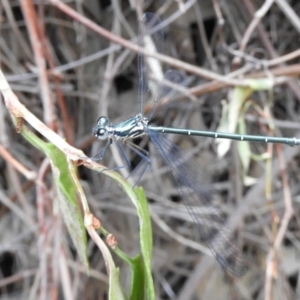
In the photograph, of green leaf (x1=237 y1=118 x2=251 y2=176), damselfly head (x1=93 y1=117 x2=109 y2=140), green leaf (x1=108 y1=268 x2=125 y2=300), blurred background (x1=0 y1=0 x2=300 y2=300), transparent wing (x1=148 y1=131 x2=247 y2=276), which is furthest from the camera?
blurred background (x1=0 y1=0 x2=300 y2=300)

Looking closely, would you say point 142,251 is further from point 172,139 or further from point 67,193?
point 172,139

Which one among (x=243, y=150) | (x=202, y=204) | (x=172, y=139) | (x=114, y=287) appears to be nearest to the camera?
(x=114, y=287)

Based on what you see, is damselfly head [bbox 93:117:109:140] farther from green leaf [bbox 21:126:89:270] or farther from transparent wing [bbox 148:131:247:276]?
green leaf [bbox 21:126:89:270]

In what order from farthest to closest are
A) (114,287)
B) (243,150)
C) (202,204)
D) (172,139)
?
(172,139) < (243,150) < (202,204) < (114,287)

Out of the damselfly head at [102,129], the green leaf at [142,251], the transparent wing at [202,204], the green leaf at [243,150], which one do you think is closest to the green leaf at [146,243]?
the green leaf at [142,251]

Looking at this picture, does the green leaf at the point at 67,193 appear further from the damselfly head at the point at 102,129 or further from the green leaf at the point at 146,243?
the damselfly head at the point at 102,129

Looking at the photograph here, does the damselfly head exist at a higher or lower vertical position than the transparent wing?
higher

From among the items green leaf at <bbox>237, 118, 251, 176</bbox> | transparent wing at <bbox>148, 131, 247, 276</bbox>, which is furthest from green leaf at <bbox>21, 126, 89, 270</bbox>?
green leaf at <bbox>237, 118, 251, 176</bbox>

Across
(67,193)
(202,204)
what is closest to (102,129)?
(202,204)
